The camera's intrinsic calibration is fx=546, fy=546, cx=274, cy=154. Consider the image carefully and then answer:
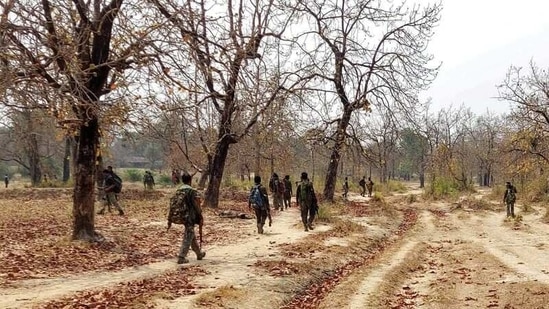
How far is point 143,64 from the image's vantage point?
34.6 feet

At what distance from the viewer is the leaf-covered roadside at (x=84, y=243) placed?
10414 mm

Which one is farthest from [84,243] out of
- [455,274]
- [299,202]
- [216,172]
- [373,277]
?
[216,172]

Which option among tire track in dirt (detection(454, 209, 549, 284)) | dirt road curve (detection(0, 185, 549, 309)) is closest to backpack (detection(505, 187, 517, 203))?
tire track in dirt (detection(454, 209, 549, 284))

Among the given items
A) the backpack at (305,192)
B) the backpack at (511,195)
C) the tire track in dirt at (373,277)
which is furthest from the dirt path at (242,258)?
the backpack at (511,195)

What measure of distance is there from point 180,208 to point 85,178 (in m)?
3.08

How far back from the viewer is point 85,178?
493 inches

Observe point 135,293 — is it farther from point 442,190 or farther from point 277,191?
point 442,190

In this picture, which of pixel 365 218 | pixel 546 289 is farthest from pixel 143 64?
pixel 365 218

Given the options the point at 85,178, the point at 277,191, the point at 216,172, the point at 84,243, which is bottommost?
the point at 84,243

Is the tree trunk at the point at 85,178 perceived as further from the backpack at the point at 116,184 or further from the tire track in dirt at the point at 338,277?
the backpack at the point at 116,184

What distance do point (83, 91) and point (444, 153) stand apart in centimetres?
4545

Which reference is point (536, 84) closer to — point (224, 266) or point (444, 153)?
point (444, 153)

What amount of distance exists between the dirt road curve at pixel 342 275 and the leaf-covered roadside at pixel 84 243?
2.35ft

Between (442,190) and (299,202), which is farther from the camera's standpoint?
(442,190)
